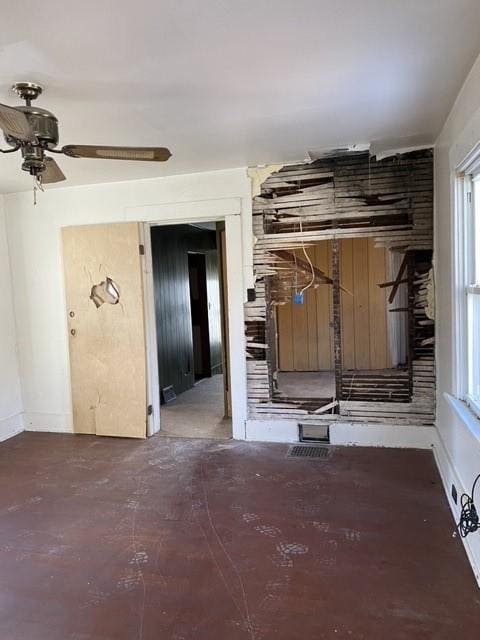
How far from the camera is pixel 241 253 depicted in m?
3.94

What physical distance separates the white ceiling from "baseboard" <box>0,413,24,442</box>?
2.83 metres

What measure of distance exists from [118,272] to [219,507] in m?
2.29

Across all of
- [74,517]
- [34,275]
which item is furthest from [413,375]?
[34,275]

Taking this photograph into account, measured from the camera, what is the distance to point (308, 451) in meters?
3.71

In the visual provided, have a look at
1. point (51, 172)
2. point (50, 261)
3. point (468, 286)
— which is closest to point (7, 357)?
point (50, 261)

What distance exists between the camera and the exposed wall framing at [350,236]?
361 centimetres

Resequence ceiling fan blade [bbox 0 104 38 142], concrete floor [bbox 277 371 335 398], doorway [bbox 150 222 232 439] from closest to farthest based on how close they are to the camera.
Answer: ceiling fan blade [bbox 0 104 38 142] < concrete floor [bbox 277 371 335 398] < doorway [bbox 150 222 232 439]

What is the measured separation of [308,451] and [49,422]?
8.44ft

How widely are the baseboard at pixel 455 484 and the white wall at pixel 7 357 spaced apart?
3810mm

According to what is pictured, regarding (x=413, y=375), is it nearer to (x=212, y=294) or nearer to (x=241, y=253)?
(x=241, y=253)

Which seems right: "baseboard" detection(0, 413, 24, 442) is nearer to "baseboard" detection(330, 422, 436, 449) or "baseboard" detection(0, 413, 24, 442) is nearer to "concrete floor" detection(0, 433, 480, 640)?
"concrete floor" detection(0, 433, 480, 640)

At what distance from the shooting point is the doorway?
4656 mm

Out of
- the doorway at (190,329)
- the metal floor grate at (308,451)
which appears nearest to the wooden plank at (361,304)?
the metal floor grate at (308,451)

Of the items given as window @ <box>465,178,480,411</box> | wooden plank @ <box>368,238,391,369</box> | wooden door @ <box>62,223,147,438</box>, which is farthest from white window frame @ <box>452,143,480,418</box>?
wooden door @ <box>62,223,147,438</box>
